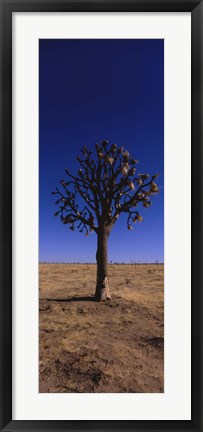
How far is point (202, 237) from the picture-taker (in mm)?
1784

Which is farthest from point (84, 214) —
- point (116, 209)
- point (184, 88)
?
point (184, 88)

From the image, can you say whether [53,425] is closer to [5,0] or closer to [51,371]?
[51,371]

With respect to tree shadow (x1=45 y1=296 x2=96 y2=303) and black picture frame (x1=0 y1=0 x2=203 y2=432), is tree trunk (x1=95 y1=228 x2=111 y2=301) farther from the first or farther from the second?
black picture frame (x1=0 y1=0 x2=203 y2=432)

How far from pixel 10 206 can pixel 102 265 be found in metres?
2.61

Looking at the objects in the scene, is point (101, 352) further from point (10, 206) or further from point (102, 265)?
point (102, 265)

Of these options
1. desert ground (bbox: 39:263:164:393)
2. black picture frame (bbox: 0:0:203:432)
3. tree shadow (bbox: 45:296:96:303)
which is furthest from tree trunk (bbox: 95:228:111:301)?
black picture frame (bbox: 0:0:203:432)

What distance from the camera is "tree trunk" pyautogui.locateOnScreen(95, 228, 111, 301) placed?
415cm

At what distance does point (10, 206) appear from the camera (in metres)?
1.83

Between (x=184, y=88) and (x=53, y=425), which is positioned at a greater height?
(x=184, y=88)

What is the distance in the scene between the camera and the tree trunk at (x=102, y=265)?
415 centimetres

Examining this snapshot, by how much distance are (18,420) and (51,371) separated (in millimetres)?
402

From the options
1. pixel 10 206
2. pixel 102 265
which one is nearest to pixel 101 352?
pixel 10 206

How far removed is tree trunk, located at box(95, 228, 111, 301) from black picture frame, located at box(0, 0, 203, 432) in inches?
94.0

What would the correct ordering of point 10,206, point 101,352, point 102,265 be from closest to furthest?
1. point 10,206
2. point 101,352
3. point 102,265
